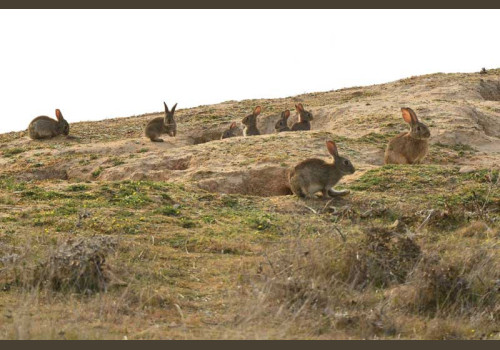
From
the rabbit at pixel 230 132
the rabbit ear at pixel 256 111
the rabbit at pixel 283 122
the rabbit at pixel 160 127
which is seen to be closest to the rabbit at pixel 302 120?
the rabbit at pixel 283 122

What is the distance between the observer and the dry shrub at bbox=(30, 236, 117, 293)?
23.7 ft

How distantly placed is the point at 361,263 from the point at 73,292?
2.81 meters

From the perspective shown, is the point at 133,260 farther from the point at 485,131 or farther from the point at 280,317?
the point at 485,131

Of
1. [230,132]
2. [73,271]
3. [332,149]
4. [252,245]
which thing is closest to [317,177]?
[332,149]

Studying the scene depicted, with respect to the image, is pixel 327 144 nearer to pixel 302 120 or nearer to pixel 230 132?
pixel 302 120

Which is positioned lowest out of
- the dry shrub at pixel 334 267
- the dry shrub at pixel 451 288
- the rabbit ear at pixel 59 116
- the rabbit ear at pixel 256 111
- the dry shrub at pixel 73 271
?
the dry shrub at pixel 451 288

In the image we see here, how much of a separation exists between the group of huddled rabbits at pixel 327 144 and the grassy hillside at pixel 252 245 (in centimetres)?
29

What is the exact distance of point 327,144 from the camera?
457 inches

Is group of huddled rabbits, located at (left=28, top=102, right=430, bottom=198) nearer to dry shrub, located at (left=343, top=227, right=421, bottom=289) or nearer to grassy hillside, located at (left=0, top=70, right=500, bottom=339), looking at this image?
grassy hillside, located at (left=0, top=70, right=500, bottom=339)

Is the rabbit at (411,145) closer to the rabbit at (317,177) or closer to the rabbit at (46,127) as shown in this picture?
the rabbit at (317,177)

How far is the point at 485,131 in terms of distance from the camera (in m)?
18.3

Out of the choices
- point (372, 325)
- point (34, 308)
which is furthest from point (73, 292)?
point (372, 325)

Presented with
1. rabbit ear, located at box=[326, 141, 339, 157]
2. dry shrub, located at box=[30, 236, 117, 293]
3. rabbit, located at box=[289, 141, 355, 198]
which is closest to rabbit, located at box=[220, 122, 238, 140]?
rabbit ear, located at box=[326, 141, 339, 157]

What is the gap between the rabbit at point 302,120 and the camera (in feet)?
62.8
